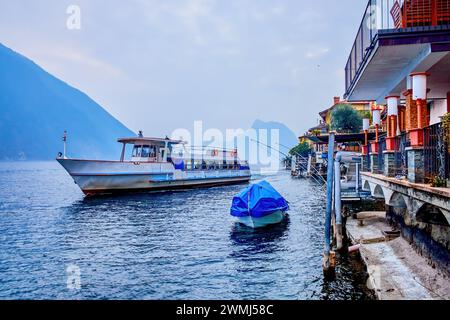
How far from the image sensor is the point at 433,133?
324 inches

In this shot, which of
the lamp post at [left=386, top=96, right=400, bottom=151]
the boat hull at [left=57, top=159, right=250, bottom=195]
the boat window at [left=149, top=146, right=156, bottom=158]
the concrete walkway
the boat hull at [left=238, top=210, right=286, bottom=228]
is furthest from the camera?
the boat window at [left=149, top=146, right=156, bottom=158]

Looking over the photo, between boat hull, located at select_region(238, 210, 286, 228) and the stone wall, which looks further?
boat hull, located at select_region(238, 210, 286, 228)

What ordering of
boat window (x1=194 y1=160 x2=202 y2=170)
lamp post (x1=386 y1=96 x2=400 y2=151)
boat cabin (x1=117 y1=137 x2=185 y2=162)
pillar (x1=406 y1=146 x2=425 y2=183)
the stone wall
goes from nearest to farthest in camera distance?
1. the stone wall
2. pillar (x1=406 y1=146 x2=425 y2=183)
3. lamp post (x1=386 y1=96 x2=400 y2=151)
4. boat cabin (x1=117 y1=137 x2=185 y2=162)
5. boat window (x1=194 y1=160 x2=202 y2=170)

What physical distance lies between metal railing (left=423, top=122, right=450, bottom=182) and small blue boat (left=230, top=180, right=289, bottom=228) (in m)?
10.2

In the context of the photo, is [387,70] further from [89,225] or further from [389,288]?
[89,225]

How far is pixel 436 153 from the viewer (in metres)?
8.03

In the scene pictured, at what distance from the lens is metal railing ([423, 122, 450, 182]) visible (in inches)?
296

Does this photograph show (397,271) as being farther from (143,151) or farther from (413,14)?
(143,151)

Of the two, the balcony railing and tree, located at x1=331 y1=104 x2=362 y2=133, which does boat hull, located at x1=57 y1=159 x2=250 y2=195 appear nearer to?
tree, located at x1=331 y1=104 x2=362 y2=133

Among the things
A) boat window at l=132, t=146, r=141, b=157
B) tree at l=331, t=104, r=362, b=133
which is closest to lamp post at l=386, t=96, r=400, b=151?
boat window at l=132, t=146, r=141, b=157

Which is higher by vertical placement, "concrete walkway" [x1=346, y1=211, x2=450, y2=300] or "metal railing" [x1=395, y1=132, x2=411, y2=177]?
"metal railing" [x1=395, y1=132, x2=411, y2=177]

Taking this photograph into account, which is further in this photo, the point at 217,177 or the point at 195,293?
the point at 217,177
